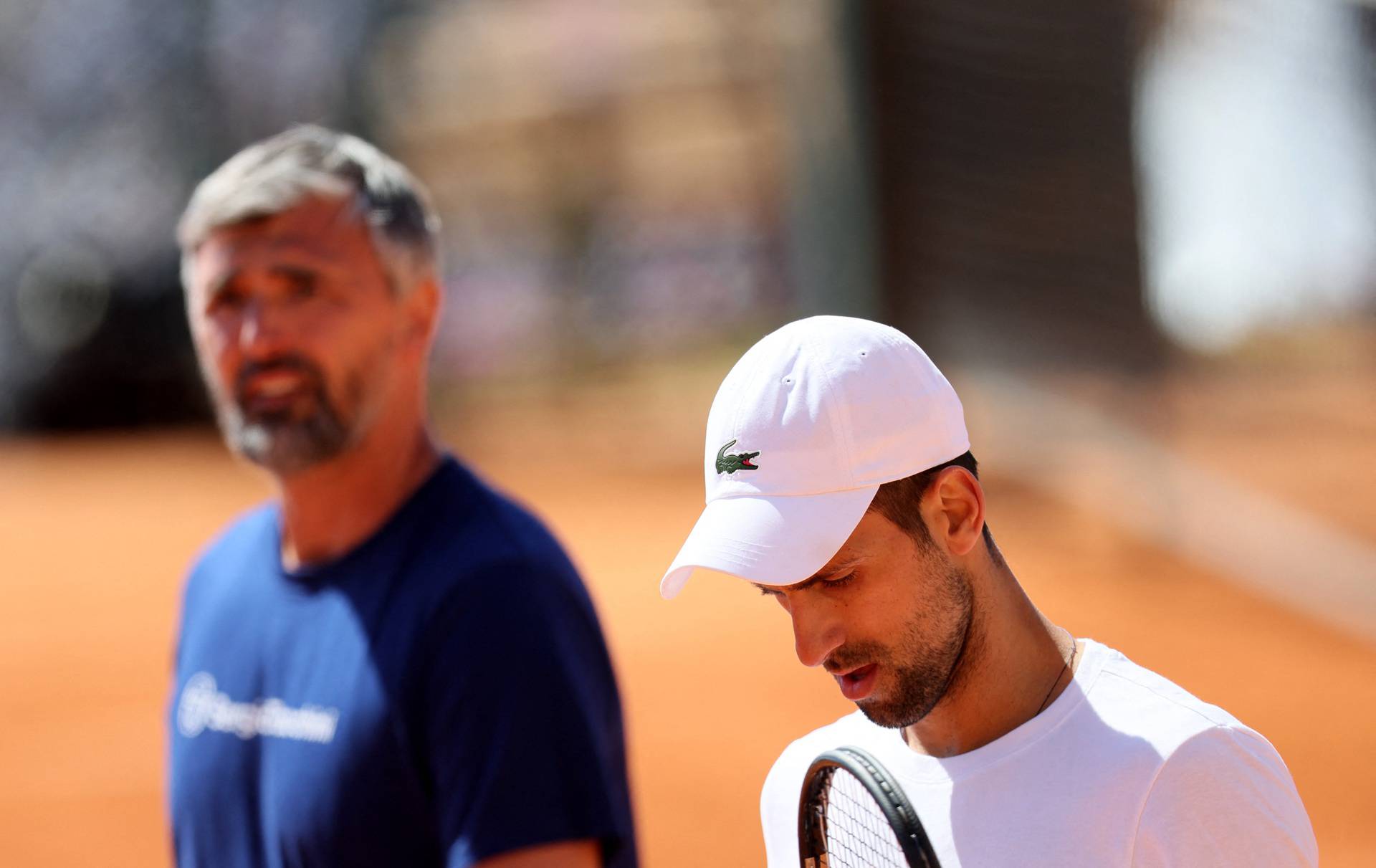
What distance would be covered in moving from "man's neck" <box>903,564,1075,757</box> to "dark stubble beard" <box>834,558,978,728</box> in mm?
15

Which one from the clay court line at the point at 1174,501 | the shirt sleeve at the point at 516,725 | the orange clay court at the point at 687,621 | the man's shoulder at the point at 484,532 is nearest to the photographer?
the shirt sleeve at the point at 516,725

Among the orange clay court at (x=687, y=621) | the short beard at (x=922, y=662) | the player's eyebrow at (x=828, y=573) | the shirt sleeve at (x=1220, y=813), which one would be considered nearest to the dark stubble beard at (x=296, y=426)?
the player's eyebrow at (x=828, y=573)

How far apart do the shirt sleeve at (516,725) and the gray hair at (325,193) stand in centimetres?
86

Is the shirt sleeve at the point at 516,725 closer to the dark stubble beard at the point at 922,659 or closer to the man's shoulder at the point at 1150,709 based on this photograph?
the dark stubble beard at the point at 922,659

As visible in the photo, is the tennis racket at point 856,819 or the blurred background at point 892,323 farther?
the blurred background at point 892,323

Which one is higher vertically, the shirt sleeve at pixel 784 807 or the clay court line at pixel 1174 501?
the shirt sleeve at pixel 784 807

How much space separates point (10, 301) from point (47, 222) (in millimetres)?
1712

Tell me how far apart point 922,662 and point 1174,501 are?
11610 mm

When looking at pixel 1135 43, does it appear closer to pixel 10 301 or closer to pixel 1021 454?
pixel 1021 454

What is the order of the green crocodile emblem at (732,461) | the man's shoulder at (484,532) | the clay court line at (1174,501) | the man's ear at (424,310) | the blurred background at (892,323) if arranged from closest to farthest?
the green crocodile emblem at (732,461), the man's shoulder at (484,532), the man's ear at (424,310), the blurred background at (892,323), the clay court line at (1174,501)

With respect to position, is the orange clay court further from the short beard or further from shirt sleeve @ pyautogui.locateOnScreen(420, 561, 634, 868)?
the short beard

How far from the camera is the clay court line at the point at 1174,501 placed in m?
11.0

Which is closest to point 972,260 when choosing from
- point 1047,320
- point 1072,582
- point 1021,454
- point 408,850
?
point 1047,320

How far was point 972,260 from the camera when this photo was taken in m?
14.9
